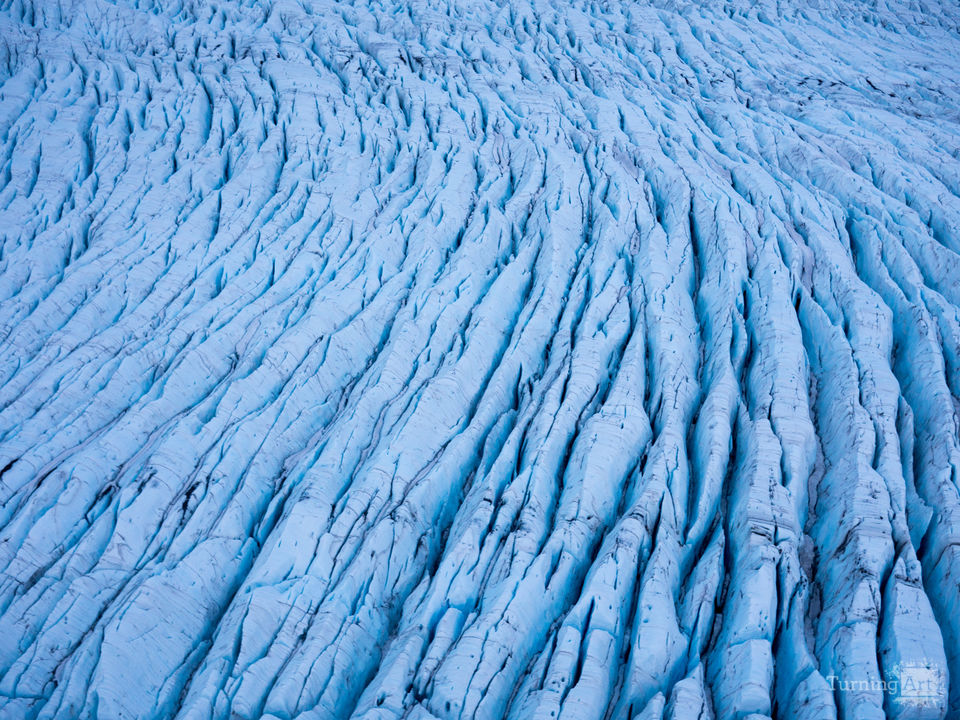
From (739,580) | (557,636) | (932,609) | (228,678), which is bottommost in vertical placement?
(228,678)

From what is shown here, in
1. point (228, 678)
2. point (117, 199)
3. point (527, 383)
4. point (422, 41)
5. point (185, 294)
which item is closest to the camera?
point (228, 678)

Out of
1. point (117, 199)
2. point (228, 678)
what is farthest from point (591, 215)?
point (228, 678)

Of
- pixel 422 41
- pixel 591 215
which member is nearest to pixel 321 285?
pixel 591 215

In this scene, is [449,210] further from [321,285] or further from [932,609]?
[932,609]

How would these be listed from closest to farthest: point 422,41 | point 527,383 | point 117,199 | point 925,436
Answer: point 925,436 < point 527,383 < point 117,199 < point 422,41

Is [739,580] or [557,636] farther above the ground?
[739,580]

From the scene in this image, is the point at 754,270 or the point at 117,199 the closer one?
the point at 754,270

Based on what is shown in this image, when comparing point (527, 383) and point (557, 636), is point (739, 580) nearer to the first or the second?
point (557, 636)
